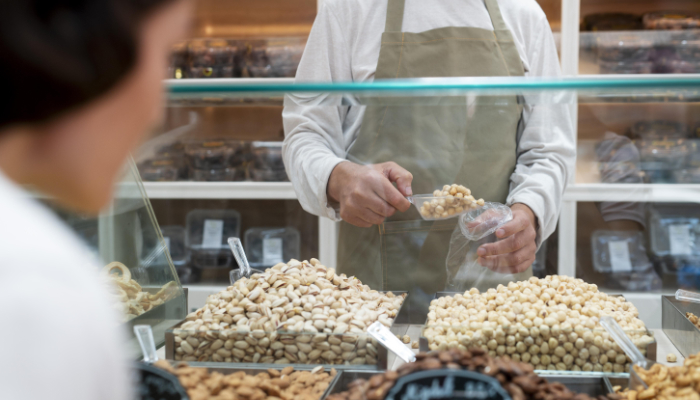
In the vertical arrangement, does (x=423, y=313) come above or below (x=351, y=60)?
below

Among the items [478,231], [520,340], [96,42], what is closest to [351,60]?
[478,231]

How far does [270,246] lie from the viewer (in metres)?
1.92

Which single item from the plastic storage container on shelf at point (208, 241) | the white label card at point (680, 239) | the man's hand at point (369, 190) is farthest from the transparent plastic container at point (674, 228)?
the plastic storage container on shelf at point (208, 241)

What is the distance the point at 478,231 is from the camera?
0.99 meters

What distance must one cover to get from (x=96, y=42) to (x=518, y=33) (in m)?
1.17

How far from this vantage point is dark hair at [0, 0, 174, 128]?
0.77 feet

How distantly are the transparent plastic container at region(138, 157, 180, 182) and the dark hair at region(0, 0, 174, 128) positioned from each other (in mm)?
739

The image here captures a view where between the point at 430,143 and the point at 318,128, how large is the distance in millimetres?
228

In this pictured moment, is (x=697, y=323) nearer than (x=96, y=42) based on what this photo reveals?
No

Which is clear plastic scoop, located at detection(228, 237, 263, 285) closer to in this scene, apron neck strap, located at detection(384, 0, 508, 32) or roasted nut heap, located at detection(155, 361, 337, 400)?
roasted nut heap, located at detection(155, 361, 337, 400)

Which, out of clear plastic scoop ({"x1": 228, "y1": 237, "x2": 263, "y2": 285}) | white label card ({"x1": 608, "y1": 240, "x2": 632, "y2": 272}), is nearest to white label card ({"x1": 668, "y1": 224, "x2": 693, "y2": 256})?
white label card ({"x1": 608, "y1": 240, "x2": 632, "y2": 272})

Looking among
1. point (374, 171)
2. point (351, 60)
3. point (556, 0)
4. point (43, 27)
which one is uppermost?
point (556, 0)

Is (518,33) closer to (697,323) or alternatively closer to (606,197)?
(606,197)

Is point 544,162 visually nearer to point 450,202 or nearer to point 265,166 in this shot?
point 450,202
